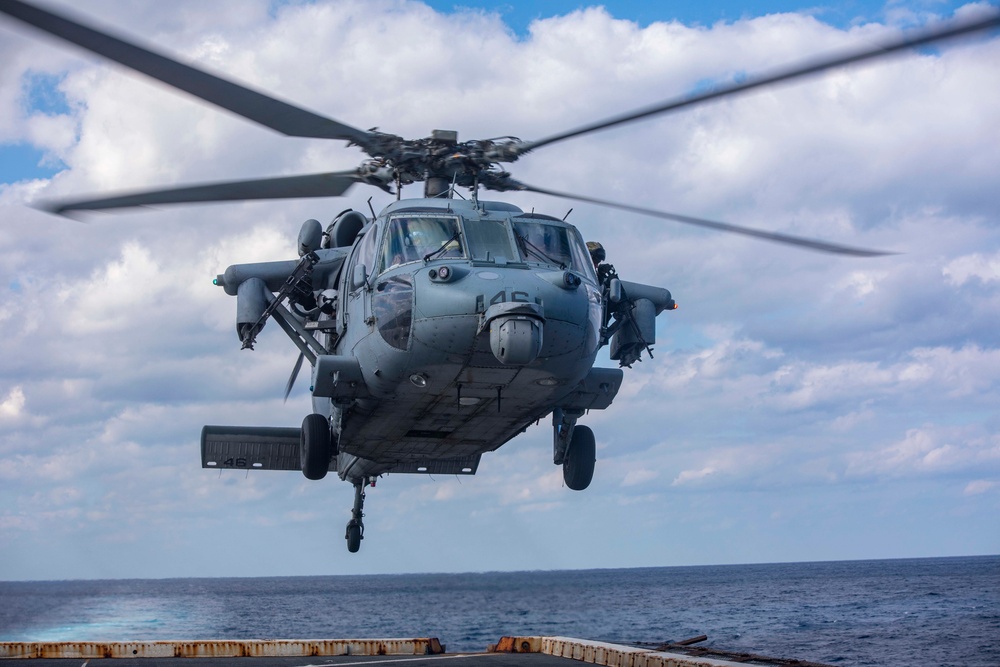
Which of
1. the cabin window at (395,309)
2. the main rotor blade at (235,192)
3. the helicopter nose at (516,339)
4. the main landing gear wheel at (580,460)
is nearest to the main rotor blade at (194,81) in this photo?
the main rotor blade at (235,192)

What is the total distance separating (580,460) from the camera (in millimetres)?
14461

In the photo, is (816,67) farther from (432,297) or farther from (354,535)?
(354,535)

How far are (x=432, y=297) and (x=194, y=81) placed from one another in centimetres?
326

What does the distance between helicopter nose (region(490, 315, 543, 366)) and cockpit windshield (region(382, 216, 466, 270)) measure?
1.52 meters

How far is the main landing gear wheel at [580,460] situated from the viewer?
14.5m

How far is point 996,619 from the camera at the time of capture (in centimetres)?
6009

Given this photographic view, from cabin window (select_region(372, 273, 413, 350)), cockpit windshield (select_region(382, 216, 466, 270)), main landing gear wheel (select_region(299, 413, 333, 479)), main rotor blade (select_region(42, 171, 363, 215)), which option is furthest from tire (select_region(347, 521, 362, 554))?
cockpit windshield (select_region(382, 216, 466, 270))

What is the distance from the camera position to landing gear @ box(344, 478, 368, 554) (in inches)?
700

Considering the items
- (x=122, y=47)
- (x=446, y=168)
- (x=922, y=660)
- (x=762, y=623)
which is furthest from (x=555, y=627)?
(x=122, y=47)

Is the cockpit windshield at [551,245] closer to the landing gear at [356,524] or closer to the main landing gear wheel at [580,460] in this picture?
the main landing gear wheel at [580,460]

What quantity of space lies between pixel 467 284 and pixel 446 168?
10.6 feet

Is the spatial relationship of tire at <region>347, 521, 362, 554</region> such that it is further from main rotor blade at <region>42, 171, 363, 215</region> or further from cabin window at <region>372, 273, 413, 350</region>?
cabin window at <region>372, 273, 413, 350</region>

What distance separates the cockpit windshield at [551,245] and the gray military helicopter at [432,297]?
0.06 ft

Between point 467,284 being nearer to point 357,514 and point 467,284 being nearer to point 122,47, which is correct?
point 122,47
